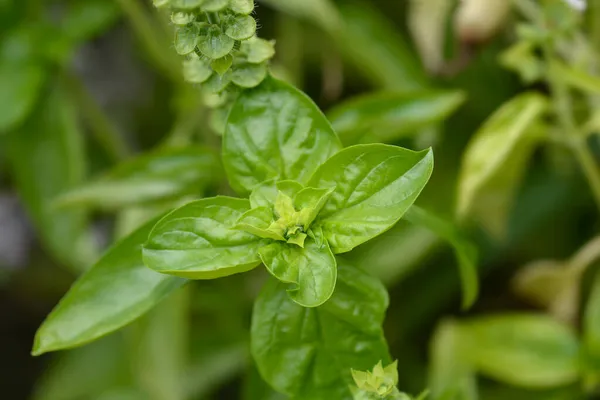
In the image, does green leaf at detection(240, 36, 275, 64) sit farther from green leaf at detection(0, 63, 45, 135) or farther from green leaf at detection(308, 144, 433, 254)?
green leaf at detection(0, 63, 45, 135)

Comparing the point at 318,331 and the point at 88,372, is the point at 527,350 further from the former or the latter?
the point at 88,372

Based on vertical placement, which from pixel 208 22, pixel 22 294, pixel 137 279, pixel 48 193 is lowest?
pixel 22 294

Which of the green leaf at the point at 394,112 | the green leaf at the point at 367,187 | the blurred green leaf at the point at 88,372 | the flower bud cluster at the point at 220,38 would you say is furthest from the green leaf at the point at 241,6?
the blurred green leaf at the point at 88,372

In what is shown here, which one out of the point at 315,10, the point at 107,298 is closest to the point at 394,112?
the point at 315,10

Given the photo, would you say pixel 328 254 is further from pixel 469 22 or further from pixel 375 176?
pixel 469 22

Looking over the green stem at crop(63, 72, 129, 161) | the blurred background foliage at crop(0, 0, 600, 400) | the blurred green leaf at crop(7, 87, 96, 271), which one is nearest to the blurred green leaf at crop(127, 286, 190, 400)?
the blurred background foliage at crop(0, 0, 600, 400)

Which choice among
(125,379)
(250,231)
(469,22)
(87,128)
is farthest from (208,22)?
(87,128)

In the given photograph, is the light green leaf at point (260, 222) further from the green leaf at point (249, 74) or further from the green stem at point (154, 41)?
the green stem at point (154, 41)
